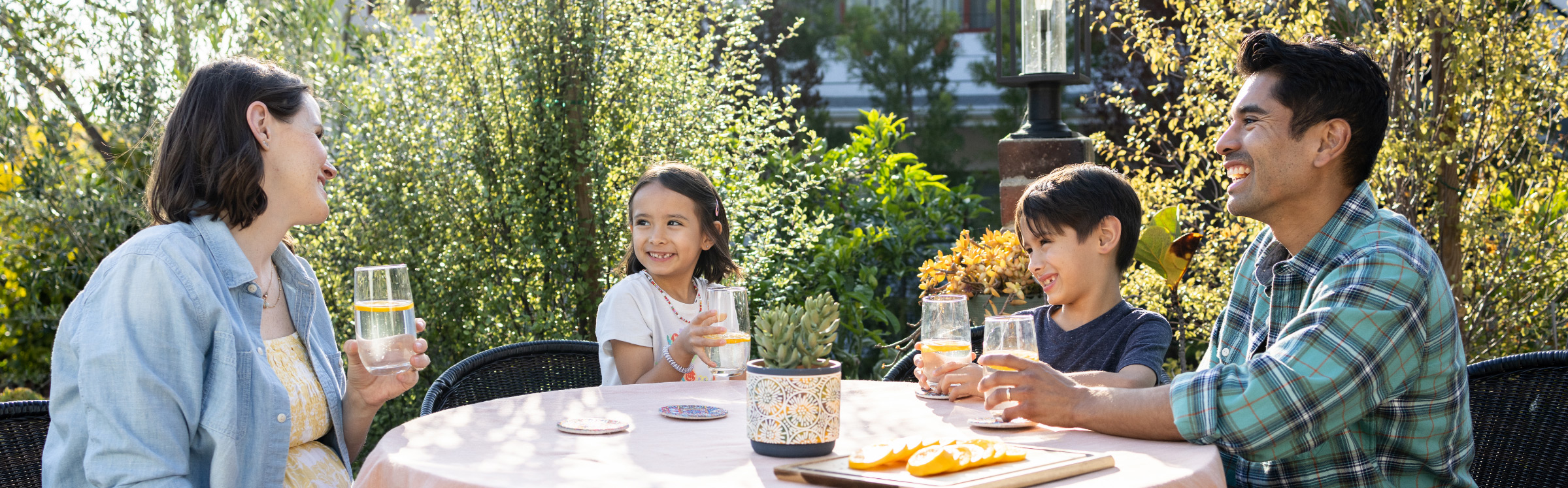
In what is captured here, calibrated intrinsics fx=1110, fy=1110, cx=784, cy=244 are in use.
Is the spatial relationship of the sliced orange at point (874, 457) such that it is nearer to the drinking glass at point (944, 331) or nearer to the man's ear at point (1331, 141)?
the drinking glass at point (944, 331)

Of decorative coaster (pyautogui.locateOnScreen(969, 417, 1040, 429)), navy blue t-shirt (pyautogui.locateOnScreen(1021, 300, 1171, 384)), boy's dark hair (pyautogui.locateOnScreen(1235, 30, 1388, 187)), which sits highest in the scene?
boy's dark hair (pyautogui.locateOnScreen(1235, 30, 1388, 187))

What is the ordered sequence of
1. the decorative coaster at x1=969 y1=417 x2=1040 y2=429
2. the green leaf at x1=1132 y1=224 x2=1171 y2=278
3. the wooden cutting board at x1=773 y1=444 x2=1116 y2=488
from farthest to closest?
the green leaf at x1=1132 y1=224 x2=1171 y2=278
the decorative coaster at x1=969 y1=417 x2=1040 y2=429
the wooden cutting board at x1=773 y1=444 x2=1116 y2=488

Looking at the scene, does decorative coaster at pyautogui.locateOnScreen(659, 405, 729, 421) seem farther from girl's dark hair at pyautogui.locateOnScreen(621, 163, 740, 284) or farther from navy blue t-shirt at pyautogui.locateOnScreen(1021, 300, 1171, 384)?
girl's dark hair at pyautogui.locateOnScreen(621, 163, 740, 284)

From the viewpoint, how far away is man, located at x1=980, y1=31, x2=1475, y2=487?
1.88 metres

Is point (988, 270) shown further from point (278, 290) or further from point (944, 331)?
point (278, 290)

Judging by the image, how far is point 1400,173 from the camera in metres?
4.06

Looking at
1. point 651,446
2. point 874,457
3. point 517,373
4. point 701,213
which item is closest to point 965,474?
point 874,457

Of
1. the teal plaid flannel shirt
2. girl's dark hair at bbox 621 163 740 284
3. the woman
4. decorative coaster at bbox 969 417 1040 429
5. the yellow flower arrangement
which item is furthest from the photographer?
the yellow flower arrangement

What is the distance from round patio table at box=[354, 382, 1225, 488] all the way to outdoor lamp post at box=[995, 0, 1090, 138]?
2.62 m

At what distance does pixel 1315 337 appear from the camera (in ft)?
6.20

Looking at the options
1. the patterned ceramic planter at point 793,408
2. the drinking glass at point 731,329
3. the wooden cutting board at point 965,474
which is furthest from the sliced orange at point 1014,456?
the drinking glass at point 731,329

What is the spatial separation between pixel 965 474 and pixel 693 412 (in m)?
0.76

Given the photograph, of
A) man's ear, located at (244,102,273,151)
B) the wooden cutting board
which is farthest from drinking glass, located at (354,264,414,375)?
the wooden cutting board

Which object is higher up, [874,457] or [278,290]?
[278,290]
